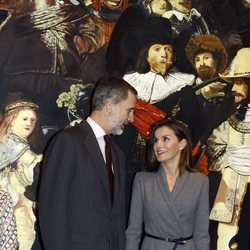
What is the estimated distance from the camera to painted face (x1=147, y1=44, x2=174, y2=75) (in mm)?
3258

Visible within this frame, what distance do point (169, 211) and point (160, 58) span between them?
3.59ft

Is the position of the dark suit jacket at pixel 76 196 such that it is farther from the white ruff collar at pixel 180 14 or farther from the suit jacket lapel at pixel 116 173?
the white ruff collar at pixel 180 14

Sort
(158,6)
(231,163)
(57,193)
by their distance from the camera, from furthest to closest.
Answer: (231,163) → (158,6) → (57,193)

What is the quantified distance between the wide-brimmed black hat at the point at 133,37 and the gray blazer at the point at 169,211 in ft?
2.59

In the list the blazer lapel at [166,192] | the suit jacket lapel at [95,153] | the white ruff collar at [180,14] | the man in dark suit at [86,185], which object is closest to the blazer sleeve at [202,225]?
the blazer lapel at [166,192]

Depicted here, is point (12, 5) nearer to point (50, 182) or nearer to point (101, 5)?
point (101, 5)

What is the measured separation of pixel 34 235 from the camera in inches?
117

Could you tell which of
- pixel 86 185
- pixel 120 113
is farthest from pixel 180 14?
pixel 86 185

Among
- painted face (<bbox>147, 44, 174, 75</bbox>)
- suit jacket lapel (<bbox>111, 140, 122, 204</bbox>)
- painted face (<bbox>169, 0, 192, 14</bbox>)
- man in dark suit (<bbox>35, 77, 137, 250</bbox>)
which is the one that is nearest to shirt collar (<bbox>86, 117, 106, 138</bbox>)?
man in dark suit (<bbox>35, 77, 137, 250</bbox>)

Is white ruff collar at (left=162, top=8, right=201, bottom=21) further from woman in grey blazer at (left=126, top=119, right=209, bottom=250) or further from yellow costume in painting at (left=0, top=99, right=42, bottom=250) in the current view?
yellow costume in painting at (left=0, top=99, right=42, bottom=250)

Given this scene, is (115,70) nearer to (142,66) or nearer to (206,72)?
(142,66)

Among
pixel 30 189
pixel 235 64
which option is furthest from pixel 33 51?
pixel 235 64

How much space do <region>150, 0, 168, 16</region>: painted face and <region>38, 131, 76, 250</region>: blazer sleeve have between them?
1336mm

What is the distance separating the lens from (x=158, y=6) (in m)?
3.27
